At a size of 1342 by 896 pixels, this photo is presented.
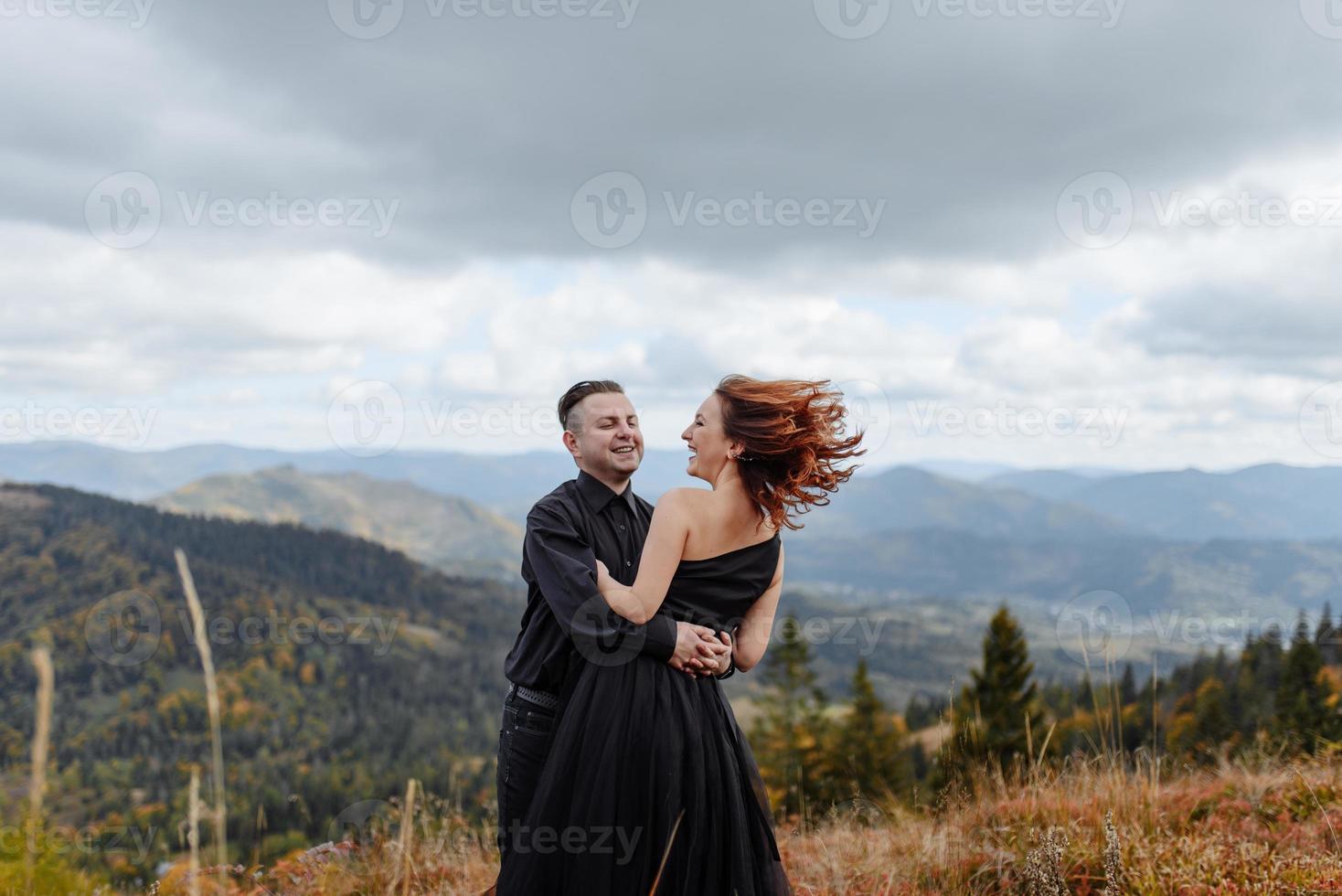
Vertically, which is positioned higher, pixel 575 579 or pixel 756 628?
pixel 575 579

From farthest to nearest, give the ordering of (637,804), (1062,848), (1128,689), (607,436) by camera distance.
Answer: (1128,689)
(1062,848)
(607,436)
(637,804)

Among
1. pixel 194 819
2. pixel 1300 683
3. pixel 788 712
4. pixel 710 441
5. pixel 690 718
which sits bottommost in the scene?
pixel 788 712

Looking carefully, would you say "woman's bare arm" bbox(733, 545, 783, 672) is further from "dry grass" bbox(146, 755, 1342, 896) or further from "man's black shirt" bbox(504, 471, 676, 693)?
"dry grass" bbox(146, 755, 1342, 896)

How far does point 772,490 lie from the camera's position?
407 centimetres

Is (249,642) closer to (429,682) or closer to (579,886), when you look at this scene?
(429,682)

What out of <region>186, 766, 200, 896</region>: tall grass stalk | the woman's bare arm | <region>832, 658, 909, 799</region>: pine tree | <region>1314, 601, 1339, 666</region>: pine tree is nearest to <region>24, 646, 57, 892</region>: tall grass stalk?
<region>186, 766, 200, 896</region>: tall grass stalk

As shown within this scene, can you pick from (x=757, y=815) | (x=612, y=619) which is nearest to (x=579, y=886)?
(x=757, y=815)

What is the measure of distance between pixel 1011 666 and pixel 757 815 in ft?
126

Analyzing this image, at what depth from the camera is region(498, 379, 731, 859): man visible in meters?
3.91

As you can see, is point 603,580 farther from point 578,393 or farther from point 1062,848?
point 1062,848

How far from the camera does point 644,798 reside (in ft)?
12.5

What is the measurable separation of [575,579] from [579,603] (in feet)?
0.36

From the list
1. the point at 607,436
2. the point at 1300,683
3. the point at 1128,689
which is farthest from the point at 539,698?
the point at 1128,689

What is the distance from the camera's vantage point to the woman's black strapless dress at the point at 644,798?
12.4ft
